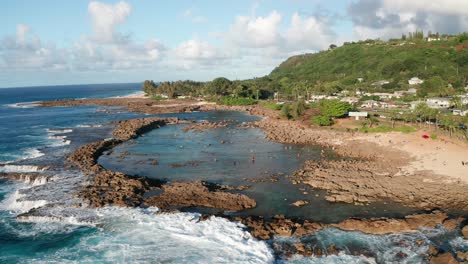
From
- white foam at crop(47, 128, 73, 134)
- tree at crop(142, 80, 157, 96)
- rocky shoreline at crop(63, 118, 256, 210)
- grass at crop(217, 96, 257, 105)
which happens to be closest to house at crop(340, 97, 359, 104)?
grass at crop(217, 96, 257, 105)

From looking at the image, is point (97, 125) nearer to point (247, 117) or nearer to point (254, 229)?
Answer: point (247, 117)

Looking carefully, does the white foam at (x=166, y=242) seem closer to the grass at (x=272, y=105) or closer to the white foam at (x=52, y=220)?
the white foam at (x=52, y=220)

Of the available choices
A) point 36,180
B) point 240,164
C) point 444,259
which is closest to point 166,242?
point 444,259

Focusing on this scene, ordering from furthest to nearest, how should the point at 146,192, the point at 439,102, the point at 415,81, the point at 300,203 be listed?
1. the point at 415,81
2. the point at 439,102
3. the point at 146,192
4. the point at 300,203

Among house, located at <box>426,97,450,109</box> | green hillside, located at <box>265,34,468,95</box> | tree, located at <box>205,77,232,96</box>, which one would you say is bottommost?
house, located at <box>426,97,450,109</box>

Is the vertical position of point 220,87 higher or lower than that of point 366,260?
higher

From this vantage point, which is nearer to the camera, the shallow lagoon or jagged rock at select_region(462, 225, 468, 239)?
jagged rock at select_region(462, 225, 468, 239)

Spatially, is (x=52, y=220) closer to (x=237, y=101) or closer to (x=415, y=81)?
(x=237, y=101)

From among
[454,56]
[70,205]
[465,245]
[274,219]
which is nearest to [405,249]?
[465,245]

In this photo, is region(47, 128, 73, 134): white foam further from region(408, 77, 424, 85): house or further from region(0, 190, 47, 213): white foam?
region(408, 77, 424, 85): house

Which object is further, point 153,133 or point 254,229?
point 153,133

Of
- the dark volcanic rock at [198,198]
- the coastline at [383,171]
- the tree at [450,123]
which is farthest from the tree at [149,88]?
the dark volcanic rock at [198,198]
